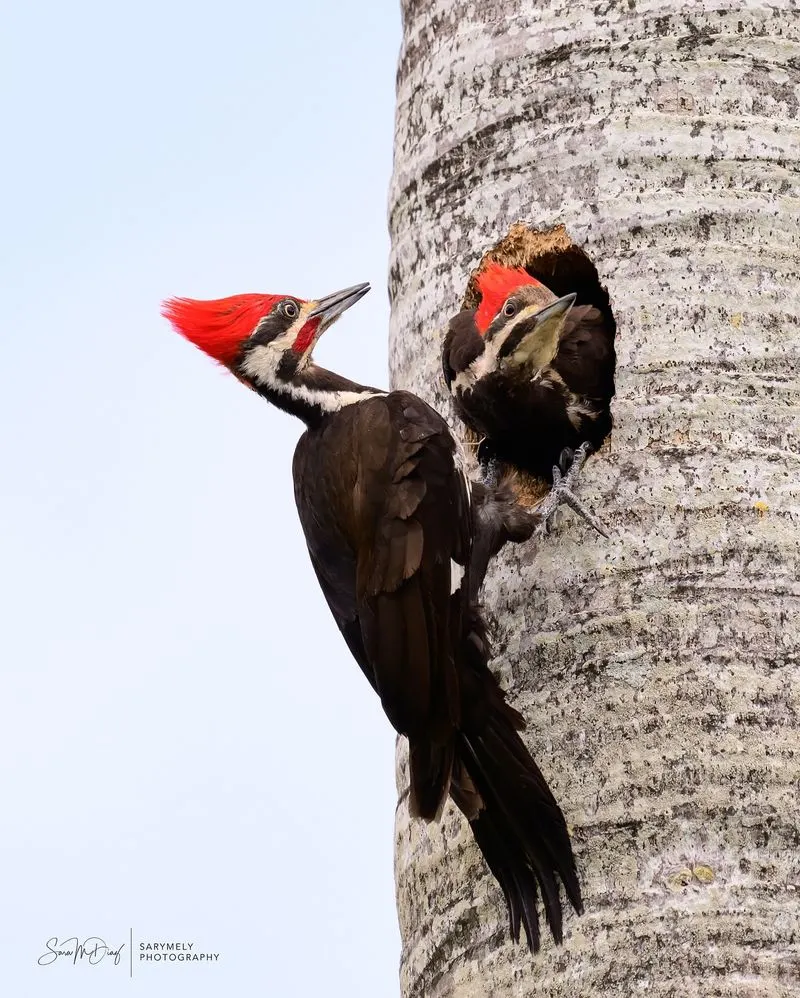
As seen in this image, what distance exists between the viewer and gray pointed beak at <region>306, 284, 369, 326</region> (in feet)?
14.1

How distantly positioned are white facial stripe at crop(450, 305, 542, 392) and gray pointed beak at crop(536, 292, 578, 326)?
0.9 inches

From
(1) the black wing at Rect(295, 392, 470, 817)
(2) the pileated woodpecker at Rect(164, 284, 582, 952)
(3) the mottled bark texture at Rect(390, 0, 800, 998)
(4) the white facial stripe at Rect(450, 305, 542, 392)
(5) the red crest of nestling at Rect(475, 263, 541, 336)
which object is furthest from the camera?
(4) the white facial stripe at Rect(450, 305, 542, 392)

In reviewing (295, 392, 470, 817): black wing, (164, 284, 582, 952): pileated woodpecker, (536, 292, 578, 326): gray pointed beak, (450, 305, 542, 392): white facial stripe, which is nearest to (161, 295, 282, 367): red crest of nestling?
(164, 284, 582, 952): pileated woodpecker

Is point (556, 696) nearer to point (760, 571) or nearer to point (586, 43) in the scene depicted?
point (760, 571)

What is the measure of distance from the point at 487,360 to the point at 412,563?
72 cm

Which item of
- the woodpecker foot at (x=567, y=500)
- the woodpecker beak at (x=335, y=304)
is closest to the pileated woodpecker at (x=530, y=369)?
the woodpecker foot at (x=567, y=500)

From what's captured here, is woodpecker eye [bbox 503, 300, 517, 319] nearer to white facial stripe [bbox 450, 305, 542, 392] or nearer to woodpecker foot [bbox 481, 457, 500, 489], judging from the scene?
white facial stripe [bbox 450, 305, 542, 392]

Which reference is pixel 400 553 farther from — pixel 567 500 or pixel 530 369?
pixel 530 369

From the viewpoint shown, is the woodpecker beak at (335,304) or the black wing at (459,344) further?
the woodpecker beak at (335,304)

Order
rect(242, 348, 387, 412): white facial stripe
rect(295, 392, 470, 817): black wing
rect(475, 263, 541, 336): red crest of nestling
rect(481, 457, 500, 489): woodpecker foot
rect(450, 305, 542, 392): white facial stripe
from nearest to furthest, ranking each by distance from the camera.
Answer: rect(295, 392, 470, 817): black wing → rect(475, 263, 541, 336): red crest of nestling → rect(450, 305, 542, 392): white facial stripe → rect(242, 348, 387, 412): white facial stripe → rect(481, 457, 500, 489): woodpecker foot

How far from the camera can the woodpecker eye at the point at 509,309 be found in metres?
3.97

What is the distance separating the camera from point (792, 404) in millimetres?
3428

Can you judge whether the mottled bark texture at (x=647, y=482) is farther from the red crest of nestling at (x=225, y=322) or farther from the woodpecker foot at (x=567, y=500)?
the red crest of nestling at (x=225, y=322)

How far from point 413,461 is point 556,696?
0.65 metres
